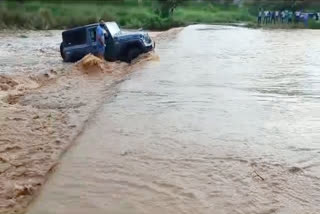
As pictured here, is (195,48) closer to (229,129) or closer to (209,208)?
(229,129)

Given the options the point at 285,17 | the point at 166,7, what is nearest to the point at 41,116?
the point at 285,17

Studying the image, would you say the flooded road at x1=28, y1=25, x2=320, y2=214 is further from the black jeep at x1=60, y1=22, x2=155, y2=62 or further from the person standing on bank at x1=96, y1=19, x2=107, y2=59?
the person standing on bank at x1=96, y1=19, x2=107, y2=59

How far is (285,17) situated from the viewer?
3950cm

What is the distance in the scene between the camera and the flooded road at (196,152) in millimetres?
5316

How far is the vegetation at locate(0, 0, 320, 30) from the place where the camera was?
120 ft

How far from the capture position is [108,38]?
53.0ft

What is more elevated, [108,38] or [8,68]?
[108,38]

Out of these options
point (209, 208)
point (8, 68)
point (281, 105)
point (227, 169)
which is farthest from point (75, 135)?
point (8, 68)

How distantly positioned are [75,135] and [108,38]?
8.76 meters

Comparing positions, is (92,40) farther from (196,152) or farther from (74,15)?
(74,15)

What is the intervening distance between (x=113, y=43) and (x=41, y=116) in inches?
285

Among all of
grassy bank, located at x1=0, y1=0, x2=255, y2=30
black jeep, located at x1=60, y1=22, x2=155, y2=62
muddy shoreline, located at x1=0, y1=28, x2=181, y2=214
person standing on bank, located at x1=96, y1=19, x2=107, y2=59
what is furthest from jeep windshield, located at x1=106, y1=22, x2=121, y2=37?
grassy bank, located at x1=0, y1=0, x2=255, y2=30

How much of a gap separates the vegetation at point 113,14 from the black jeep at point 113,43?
1721 centimetres

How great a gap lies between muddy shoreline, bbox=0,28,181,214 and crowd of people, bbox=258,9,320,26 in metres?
24.9
